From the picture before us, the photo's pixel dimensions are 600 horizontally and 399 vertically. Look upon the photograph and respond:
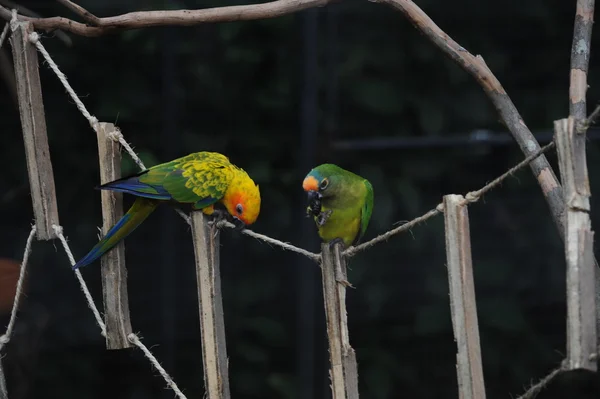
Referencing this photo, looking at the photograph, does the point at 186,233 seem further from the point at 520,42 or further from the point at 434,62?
the point at 520,42

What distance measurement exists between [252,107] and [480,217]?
77 cm

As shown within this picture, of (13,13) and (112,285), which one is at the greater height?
(13,13)

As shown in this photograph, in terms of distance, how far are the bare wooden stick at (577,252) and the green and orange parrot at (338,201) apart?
3.09 feet

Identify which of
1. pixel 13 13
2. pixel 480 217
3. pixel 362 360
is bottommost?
pixel 362 360

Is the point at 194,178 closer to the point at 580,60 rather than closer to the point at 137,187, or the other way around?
the point at 137,187

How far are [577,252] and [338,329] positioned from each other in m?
0.40

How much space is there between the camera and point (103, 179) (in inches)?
60.6

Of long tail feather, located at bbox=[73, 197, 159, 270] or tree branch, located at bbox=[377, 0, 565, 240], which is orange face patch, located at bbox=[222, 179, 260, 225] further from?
tree branch, located at bbox=[377, 0, 565, 240]

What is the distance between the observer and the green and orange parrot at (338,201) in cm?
192

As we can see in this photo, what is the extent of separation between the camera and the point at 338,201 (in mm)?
1994

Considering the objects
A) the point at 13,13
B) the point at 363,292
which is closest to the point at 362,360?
the point at 363,292

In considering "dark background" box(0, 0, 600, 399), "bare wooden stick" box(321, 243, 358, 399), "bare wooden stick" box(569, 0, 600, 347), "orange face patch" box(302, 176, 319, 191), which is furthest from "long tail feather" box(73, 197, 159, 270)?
"dark background" box(0, 0, 600, 399)

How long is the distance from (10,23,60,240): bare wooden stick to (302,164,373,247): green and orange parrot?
569 millimetres

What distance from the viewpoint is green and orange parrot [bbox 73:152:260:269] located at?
1.64 meters
